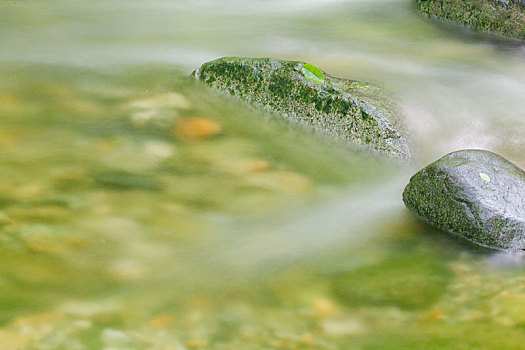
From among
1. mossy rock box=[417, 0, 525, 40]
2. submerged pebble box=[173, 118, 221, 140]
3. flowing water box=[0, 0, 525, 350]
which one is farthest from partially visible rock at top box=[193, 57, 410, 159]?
mossy rock box=[417, 0, 525, 40]

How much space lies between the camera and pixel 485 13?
279 inches

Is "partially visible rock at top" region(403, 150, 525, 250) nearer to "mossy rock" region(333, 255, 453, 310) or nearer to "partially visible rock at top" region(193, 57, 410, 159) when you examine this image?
"mossy rock" region(333, 255, 453, 310)

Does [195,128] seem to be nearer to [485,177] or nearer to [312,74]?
[312,74]

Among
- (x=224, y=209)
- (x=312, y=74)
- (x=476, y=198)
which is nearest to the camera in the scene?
(x=476, y=198)

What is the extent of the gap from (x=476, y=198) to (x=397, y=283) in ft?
2.30

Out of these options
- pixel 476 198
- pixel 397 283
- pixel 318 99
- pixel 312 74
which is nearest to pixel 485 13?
pixel 312 74

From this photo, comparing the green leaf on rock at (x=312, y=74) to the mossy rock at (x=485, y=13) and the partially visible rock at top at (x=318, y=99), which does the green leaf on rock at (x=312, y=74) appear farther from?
the mossy rock at (x=485, y=13)

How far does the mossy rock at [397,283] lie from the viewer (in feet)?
9.88

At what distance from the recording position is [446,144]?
183 inches

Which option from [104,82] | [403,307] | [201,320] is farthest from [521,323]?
[104,82]

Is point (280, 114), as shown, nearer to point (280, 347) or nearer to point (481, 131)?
point (481, 131)

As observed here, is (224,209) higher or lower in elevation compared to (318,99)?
lower

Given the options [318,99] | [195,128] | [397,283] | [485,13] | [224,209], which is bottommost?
[397,283]

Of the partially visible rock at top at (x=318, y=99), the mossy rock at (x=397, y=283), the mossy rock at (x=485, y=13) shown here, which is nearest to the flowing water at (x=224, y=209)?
the mossy rock at (x=397, y=283)
